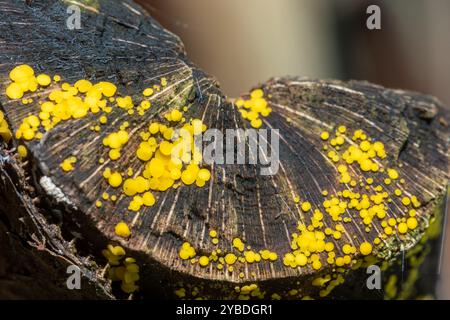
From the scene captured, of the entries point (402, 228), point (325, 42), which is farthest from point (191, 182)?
point (325, 42)

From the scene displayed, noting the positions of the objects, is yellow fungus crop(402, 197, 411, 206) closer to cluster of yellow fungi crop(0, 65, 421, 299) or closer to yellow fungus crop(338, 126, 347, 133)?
cluster of yellow fungi crop(0, 65, 421, 299)

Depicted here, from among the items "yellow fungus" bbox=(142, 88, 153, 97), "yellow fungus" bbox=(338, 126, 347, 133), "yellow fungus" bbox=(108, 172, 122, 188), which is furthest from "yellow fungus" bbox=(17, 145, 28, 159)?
"yellow fungus" bbox=(338, 126, 347, 133)

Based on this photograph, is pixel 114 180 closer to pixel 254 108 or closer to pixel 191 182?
pixel 191 182

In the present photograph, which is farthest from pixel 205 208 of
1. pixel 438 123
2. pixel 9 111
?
pixel 438 123

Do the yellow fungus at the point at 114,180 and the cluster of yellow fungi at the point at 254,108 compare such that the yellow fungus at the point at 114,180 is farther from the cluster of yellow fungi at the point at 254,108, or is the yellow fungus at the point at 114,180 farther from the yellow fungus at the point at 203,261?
the cluster of yellow fungi at the point at 254,108

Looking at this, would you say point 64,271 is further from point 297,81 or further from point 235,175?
point 297,81

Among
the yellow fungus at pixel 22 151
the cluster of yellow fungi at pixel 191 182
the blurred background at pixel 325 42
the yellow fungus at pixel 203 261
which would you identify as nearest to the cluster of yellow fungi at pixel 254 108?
the cluster of yellow fungi at pixel 191 182
